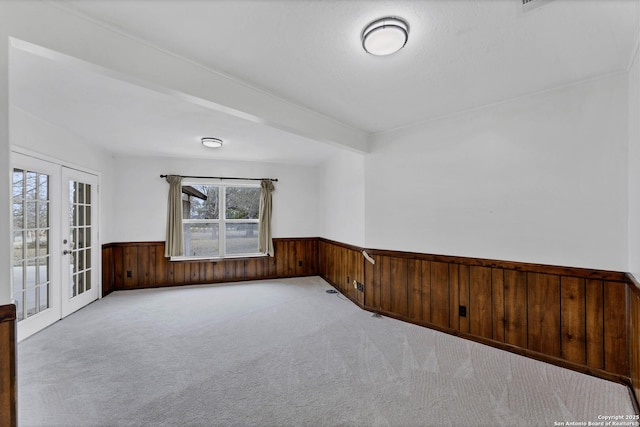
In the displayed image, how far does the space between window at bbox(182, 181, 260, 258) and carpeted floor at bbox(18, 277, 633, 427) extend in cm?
204

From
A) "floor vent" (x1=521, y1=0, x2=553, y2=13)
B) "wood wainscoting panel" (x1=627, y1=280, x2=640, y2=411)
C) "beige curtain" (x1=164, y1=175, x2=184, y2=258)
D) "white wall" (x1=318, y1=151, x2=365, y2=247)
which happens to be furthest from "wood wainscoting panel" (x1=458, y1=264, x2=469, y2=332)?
"beige curtain" (x1=164, y1=175, x2=184, y2=258)

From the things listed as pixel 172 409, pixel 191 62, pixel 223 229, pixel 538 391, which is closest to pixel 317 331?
pixel 172 409

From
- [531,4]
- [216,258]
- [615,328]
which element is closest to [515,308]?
[615,328]

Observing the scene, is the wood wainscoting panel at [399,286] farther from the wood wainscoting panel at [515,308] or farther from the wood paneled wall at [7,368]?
the wood paneled wall at [7,368]

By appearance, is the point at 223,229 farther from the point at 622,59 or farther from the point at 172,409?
the point at 622,59

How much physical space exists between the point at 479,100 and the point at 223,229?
15.4 feet

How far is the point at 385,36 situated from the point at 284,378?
2.54 meters

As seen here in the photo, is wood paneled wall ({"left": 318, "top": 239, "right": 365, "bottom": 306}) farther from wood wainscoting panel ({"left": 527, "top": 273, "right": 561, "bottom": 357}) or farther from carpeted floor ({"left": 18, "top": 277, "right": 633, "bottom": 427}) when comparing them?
wood wainscoting panel ({"left": 527, "top": 273, "right": 561, "bottom": 357})

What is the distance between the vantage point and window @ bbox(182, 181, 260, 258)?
17.4ft

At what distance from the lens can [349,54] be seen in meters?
1.87

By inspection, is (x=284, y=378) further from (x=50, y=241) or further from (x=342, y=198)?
(x=50, y=241)

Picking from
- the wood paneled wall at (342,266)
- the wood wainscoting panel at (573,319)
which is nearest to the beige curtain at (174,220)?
the wood paneled wall at (342,266)

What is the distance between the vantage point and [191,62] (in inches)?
76.9

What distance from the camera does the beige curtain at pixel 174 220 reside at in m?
4.98
